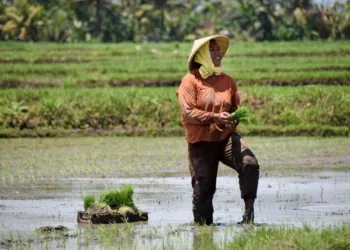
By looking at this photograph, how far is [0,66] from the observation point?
1099 inches

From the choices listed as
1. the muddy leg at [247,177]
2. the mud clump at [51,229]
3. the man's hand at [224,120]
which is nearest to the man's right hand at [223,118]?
the man's hand at [224,120]

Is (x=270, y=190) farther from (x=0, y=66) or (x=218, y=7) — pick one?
(x=218, y=7)

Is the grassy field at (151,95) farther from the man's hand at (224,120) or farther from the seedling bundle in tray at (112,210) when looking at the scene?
the man's hand at (224,120)

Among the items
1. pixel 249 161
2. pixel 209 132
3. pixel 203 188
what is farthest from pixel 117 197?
pixel 249 161

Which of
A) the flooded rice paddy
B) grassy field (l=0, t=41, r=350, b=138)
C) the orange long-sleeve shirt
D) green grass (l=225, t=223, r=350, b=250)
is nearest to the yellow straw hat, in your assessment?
the orange long-sleeve shirt

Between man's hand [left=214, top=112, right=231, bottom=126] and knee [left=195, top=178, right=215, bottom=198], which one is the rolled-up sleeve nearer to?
man's hand [left=214, top=112, right=231, bottom=126]

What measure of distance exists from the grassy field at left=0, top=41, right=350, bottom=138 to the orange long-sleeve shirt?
10058 millimetres

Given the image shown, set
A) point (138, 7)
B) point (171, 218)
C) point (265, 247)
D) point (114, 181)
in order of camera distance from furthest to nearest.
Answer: point (138, 7), point (114, 181), point (171, 218), point (265, 247)

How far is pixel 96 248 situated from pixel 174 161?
750 centimetres

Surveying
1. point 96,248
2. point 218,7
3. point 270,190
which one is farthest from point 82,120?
point 218,7

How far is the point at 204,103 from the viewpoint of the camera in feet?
30.1

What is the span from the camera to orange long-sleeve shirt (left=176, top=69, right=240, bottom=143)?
360 inches

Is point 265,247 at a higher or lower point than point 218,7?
higher

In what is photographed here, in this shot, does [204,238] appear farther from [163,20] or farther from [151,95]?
[163,20]
